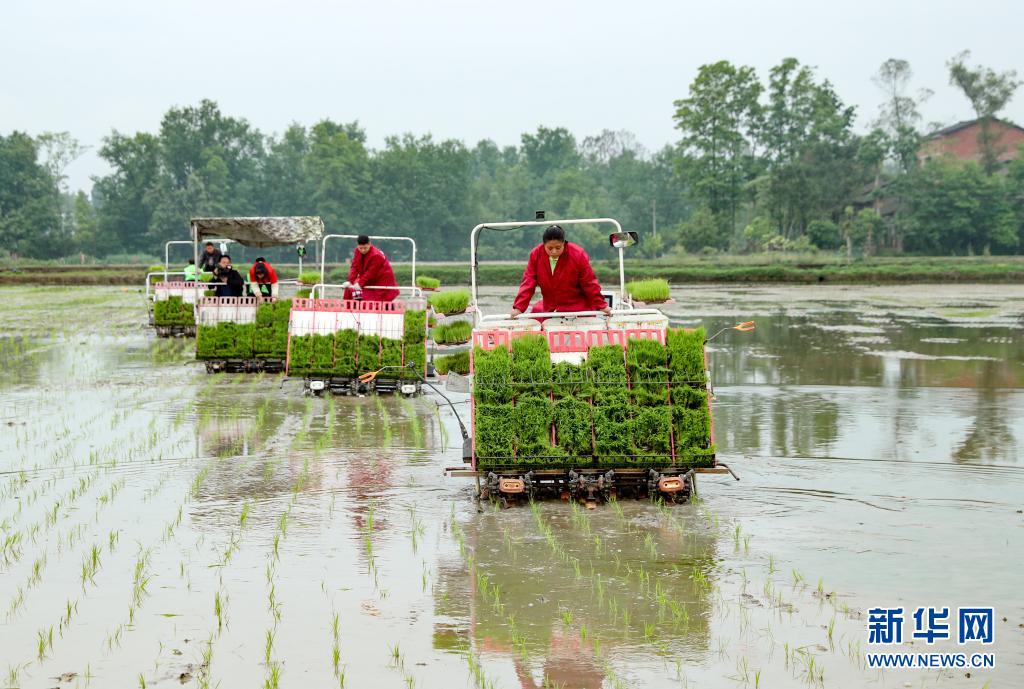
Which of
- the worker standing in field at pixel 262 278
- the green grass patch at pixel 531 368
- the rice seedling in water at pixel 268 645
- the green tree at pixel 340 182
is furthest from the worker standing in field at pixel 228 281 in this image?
the green tree at pixel 340 182

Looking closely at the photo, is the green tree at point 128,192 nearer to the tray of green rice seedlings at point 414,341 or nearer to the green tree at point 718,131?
the green tree at point 718,131

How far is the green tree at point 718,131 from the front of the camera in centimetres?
9431

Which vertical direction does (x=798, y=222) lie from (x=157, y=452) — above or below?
above

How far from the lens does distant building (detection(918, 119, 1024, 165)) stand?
89250mm

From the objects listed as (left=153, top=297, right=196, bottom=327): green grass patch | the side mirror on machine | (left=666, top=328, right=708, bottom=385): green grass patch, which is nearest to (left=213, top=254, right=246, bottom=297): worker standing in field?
(left=153, top=297, right=196, bottom=327): green grass patch

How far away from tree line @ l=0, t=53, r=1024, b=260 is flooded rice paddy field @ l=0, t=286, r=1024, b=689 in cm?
6661

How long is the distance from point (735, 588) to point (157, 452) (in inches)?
284

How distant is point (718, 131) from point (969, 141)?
20.4 m

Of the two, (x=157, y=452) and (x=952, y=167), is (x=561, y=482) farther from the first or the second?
(x=952, y=167)

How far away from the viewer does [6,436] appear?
13258 millimetres

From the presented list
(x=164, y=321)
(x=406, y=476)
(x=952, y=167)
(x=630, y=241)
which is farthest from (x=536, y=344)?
(x=952, y=167)

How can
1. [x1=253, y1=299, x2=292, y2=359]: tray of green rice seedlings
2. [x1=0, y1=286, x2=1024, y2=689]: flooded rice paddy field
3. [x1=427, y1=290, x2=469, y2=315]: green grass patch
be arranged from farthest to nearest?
[x1=253, y1=299, x2=292, y2=359]: tray of green rice seedlings, [x1=427, y1=290, x2=469, y2=315]: green grass patch, [x1=0, y1=286, x2=1024, y2=689]: flooded rice paddy field

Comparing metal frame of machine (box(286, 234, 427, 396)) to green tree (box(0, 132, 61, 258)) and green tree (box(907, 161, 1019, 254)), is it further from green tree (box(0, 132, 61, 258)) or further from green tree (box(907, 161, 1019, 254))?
green tree (box(0, 132, 61, 258))

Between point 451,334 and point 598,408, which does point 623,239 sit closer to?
point 598,408
